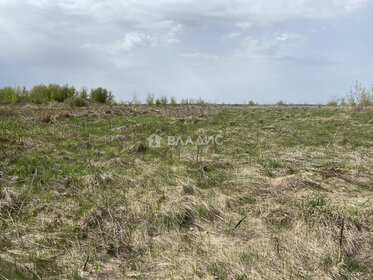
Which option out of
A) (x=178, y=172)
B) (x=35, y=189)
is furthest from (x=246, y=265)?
(x=35, y=189)

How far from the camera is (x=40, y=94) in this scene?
21406 millimetres

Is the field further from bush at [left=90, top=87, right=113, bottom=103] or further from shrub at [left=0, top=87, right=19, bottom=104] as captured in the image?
bush at [left=90, top=87, right=113, bottom=103]

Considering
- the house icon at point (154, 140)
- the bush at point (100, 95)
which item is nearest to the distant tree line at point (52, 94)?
the bush at point (100, 95)

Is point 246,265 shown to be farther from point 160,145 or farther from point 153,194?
point 160,145

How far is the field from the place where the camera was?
9.27ft

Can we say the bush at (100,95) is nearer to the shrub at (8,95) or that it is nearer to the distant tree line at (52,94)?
the distant tree line at (52,94)

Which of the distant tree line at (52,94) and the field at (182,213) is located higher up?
the distant tree line at (52,94)

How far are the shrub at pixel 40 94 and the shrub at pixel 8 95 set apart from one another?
111cm

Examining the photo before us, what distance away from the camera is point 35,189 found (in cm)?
459

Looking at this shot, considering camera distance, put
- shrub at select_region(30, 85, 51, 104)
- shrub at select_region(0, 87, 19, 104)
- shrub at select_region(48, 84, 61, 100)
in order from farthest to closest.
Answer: shrub at select_region(48, 84, 61, 100) → shrub at select_region(30, 85, 51, 104) → shrub at select_region(0, 87, 19, 104)

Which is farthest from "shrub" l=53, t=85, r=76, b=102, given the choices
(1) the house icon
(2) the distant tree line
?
(1) the house icon

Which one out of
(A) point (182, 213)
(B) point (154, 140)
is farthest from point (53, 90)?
(A) point (182, 213)

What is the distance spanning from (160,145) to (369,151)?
5.49 metres

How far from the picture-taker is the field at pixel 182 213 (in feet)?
9.27
